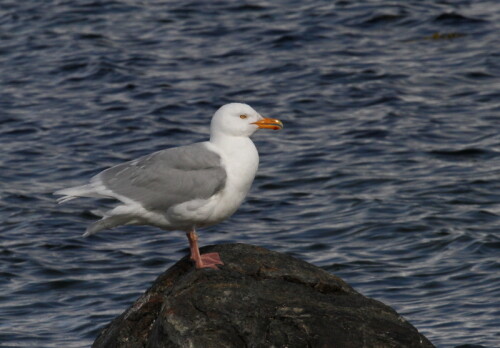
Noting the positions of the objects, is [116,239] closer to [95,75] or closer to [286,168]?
[286,168]

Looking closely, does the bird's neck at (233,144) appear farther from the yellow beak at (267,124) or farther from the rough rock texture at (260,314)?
the rough rock texture at (260,314)

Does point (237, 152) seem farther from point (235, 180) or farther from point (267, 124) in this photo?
point (267, 124)

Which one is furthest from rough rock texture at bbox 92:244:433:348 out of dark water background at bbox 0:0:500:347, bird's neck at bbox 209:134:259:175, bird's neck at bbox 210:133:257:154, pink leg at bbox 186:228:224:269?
dark water background at bbox 0:0:500:347

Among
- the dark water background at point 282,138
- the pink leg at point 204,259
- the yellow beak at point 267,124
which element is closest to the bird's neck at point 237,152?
the yellow beak at point 267,124

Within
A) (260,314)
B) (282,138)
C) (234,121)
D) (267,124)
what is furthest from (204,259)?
(282,138)

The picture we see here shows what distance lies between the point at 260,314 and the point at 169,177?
1.58 metres

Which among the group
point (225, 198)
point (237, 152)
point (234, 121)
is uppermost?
point (234, 121)

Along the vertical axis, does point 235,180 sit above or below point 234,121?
below

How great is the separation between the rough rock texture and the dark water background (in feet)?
7.78

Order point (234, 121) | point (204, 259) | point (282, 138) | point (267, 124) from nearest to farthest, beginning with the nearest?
point (204, 259) < point (234, 121) < point (267, 124) < point (282, 138)

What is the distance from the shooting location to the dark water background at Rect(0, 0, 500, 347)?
37.5 ft

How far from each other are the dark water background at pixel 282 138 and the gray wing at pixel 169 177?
249 centimetres

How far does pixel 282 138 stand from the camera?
52.2 feet

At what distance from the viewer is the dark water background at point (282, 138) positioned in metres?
11.4
